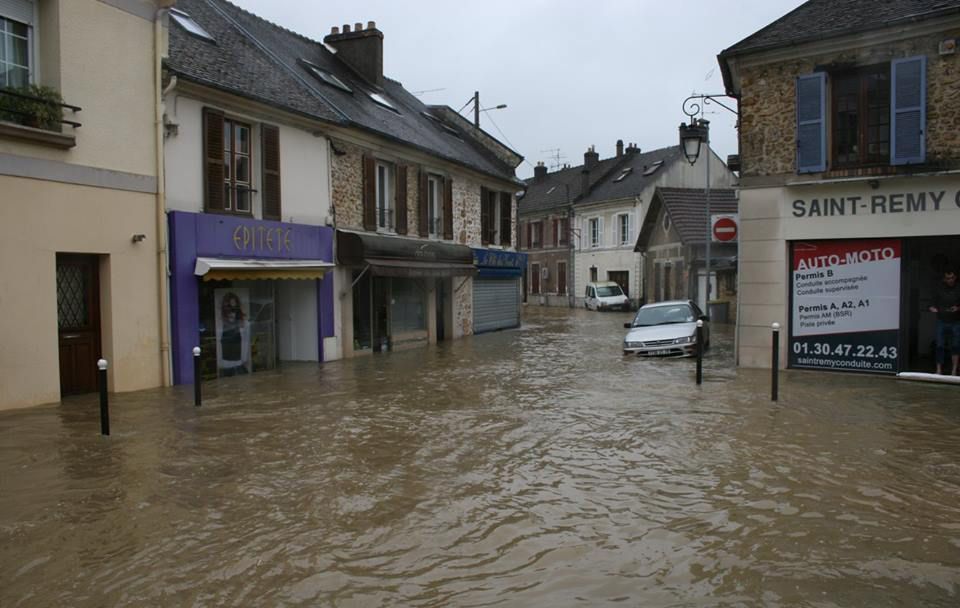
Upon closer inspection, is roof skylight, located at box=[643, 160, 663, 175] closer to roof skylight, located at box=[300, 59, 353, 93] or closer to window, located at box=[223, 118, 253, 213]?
roof skylight, located at box=[300, 59, 353, 93]

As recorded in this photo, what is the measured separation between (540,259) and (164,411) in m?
38.7

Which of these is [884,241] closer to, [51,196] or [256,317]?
[256,317]

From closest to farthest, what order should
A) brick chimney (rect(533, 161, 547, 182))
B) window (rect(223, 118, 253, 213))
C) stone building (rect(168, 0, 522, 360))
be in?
window (rect(223, 118, 253, 213)) → stone building (rect(168, 0, 522, 360)) → brick chimney (rect(533, 161, 547, 182))

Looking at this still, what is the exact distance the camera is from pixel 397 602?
411cm

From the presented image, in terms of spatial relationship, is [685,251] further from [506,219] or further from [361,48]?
[361,48]

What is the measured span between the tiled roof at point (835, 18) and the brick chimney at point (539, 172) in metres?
38.7

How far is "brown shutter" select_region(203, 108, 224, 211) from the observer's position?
1243 centimetres

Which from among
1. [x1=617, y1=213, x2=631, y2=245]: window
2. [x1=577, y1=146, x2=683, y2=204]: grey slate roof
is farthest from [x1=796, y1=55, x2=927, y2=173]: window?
[x1=617, y1=213, x2=631, y2=245]: window

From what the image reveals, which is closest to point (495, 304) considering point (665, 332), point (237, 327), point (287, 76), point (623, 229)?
point (665, 332)

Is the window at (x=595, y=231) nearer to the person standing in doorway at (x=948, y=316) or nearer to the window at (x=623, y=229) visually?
the window at (x=623, y=229)

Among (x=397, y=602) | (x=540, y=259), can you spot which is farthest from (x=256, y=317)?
(x=540, y=259)

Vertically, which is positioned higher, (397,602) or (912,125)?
(912,125)

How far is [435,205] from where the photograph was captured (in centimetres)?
2061

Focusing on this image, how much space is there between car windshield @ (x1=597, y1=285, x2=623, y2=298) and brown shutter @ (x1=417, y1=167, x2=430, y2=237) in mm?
Result: 19547
